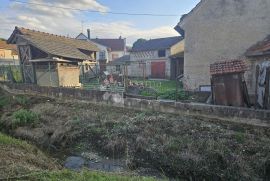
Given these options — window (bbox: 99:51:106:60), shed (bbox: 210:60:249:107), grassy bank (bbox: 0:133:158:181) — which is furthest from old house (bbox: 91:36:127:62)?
grassy bank (bbox: 0:133:158:181)

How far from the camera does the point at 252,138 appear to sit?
7336 mm

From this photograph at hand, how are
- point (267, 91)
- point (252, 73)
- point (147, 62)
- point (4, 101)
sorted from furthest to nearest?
point (147, 62) < point (4, 101) < point (252, 73) < point (267, 91)

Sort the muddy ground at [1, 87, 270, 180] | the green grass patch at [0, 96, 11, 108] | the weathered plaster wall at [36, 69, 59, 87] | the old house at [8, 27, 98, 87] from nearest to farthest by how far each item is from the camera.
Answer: the muddy ground at [1, 87, 270, 180]
the green grass patch at [0, 96, 11, 108]
the weathered plaster wall at [36, 69, 59, 87]
the old house at [8, 27, 98, 87]

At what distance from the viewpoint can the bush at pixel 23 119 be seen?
33.4 ft

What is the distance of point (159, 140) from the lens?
786 centimetres

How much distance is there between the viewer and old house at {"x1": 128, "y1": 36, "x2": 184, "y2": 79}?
1062 inches

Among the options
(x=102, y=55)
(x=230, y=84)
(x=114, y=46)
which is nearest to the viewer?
(x=230, y=84)

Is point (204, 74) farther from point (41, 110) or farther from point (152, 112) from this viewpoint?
point (41, 110)

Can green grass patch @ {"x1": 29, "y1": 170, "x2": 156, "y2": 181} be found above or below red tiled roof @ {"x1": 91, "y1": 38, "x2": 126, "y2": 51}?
below

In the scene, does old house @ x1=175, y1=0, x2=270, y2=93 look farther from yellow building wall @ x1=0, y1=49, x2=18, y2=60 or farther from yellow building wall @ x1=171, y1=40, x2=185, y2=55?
yellow building wall @ x1=0, y1=49, x2=18, y2=60

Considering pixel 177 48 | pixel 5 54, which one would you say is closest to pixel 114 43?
pixel 5 54

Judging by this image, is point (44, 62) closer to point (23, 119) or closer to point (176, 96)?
point (23, 119)

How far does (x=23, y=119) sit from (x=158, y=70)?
807 inches

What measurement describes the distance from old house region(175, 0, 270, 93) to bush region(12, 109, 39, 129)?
10.1 m
